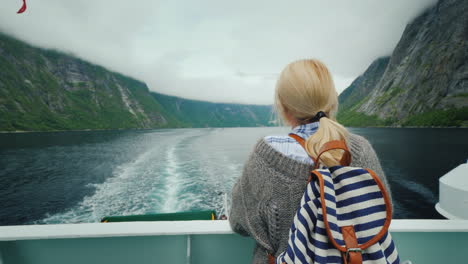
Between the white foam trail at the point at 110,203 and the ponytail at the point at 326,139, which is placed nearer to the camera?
the ponytail at the point at 326,139

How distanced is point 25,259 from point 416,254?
2875 millimetres

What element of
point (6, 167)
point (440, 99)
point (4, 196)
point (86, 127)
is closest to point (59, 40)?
point (86, 127)

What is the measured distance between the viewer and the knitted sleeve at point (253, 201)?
1.04 metres

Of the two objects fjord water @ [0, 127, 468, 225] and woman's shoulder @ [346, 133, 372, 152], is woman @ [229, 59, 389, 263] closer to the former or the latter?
woman's shoulder @ [346, 133, 372, 152]

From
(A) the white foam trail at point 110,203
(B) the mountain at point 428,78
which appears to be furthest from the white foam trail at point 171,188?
(B) the mountain at point 428,78

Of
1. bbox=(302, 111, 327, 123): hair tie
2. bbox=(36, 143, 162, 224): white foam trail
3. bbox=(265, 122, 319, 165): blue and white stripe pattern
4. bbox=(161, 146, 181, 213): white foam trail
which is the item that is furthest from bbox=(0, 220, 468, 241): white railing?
bbox=(36, 143, 162, 224): white foam trail

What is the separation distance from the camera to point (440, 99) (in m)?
75.6

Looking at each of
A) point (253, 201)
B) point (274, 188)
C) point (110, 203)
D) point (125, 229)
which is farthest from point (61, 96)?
point (274, 188)

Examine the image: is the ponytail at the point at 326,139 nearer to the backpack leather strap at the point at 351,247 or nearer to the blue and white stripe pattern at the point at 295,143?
the blue and white stripe pattern at the point at 295,143

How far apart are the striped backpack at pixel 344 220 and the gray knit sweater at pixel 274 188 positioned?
13 cm

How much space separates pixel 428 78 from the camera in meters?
78.9

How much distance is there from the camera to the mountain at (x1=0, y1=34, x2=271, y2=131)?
3155 inches

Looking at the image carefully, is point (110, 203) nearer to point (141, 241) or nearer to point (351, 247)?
point (141, 241)

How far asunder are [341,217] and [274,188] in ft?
0.95
